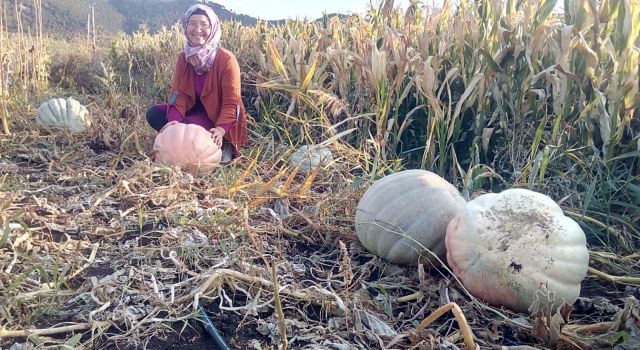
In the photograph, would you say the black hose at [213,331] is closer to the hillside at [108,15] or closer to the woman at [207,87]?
the woman at [207,87]

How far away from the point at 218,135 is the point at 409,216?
6.41ft

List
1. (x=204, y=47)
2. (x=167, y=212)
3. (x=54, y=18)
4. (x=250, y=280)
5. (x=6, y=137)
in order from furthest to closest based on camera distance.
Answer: (x=54, y=18)
(x=6, y=137)
(x=204, y=47)
(x=167, y=212)
(x=250, y=280)

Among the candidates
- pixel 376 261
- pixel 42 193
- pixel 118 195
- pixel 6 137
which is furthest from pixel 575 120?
pixel 6 137

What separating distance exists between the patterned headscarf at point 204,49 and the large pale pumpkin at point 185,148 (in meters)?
0.72

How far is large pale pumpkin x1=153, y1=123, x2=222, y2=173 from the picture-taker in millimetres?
3383

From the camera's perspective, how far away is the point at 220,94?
414 cm

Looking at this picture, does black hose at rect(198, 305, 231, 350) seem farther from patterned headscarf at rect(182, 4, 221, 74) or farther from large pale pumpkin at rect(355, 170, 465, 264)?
patterned headscarf at rect(182, 4, 221, 74)

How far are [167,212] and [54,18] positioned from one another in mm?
27776

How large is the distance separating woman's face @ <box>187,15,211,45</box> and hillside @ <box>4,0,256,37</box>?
15831 millimetres

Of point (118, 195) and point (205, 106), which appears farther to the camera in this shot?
point (205, 106)

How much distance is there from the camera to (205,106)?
4.13 meters

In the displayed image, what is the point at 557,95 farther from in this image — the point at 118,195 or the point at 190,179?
the point at 118,195

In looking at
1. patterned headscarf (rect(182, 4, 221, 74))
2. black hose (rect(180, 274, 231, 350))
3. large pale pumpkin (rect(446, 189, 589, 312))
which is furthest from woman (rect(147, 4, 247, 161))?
large pale pumpkin (rect(446, 189, 589, 312))

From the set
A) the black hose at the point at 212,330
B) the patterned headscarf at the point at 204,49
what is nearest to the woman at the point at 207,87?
the patterned headscarf at the point at 204,49
